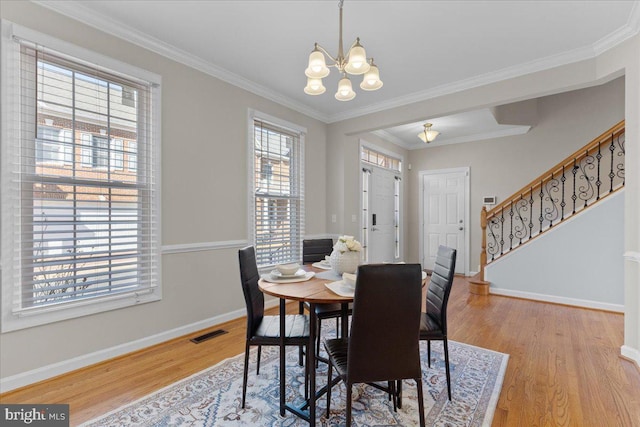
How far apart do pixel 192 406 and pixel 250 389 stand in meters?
0.36

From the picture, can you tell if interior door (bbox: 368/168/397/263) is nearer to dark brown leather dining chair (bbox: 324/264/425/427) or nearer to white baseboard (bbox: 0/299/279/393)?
white baseboard (bbox: 0/299/279/393)

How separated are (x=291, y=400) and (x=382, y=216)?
14.1 ft

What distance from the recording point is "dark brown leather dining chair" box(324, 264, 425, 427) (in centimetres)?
143

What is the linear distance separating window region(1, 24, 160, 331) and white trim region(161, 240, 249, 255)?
0.12 meters

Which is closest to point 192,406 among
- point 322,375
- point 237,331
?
point 322,375

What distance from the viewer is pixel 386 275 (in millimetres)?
1432

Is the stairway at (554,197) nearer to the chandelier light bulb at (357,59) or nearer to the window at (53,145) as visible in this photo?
the chandelier light bulb at (357,59)

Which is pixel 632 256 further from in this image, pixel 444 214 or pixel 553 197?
pixel 444 214

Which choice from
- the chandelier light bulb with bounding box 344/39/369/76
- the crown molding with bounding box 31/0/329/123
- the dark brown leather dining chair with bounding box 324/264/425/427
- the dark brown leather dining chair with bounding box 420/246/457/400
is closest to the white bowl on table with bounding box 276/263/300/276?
the dark brown leather dining chair with bounding box 324/264/425/427

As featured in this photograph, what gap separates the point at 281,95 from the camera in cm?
390

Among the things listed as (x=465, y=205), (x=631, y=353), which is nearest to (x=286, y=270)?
(x=631, y=353)

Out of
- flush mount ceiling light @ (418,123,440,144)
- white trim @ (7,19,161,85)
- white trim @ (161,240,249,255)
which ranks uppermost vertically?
flush mount ceiling light @ (418,123,440,144)

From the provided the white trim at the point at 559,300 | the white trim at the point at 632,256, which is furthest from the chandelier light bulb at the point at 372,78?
the white trim at the point at 559,300

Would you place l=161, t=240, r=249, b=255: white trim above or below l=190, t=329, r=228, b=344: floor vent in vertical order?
above
